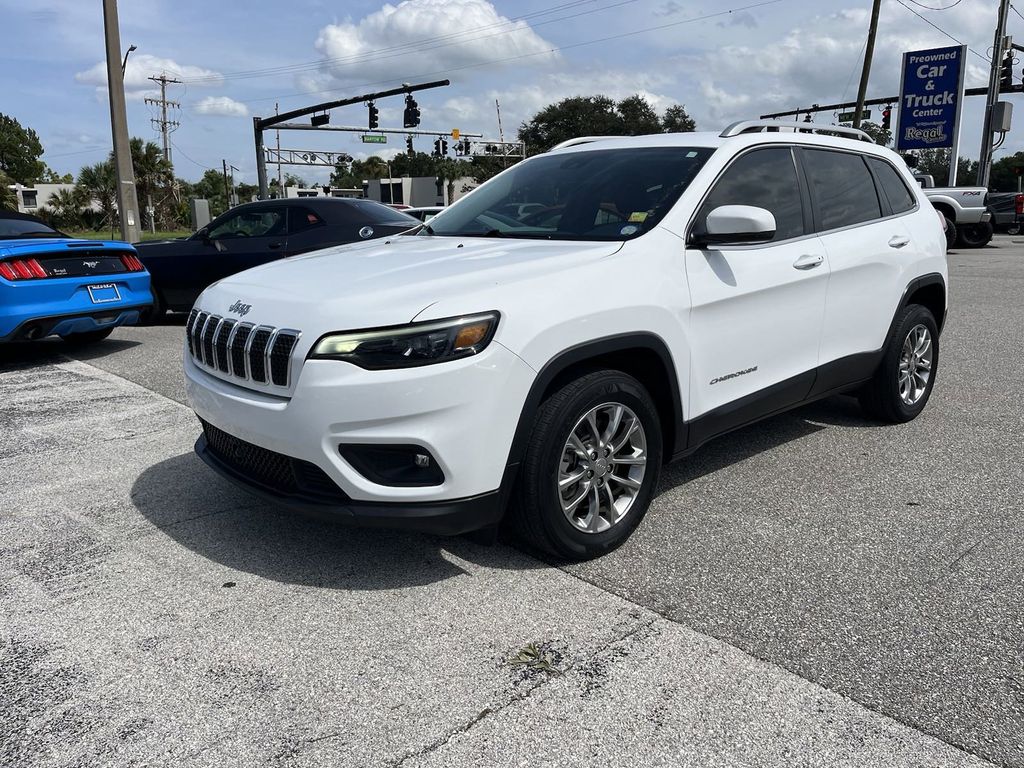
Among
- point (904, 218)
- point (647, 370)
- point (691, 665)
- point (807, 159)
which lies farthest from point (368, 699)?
point (904, 218)

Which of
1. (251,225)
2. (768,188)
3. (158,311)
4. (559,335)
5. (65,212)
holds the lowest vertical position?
(158,311)

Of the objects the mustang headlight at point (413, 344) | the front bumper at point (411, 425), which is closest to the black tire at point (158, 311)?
the front bumper at point (411, 425)

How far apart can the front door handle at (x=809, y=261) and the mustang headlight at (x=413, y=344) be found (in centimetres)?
203

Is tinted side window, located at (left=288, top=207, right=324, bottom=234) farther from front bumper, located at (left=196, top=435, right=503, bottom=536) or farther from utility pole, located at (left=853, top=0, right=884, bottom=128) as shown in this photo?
utility pole, located at (left=853, top=0, right=884, bottom=128)

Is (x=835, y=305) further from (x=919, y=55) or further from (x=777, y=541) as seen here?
(x=919, y=55)

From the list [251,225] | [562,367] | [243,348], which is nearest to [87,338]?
[251,225]

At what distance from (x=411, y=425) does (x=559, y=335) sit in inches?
25.5

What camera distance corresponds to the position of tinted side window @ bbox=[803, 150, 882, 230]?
177 inches

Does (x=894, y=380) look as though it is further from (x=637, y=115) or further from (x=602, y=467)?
(x=637, y=115)

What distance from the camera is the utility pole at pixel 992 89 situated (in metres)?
32.1

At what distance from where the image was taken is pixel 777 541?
359cm

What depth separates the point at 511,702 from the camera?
8.14ft

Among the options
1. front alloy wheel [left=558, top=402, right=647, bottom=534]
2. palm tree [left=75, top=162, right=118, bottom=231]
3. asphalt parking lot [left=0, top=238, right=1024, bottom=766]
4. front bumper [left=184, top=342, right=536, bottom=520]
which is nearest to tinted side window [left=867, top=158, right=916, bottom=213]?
asphalt parking lot [left=0, top=238, right=1024, bottom=766]

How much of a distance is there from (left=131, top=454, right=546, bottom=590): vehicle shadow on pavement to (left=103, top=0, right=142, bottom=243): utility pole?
13.9 m
